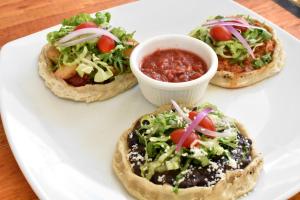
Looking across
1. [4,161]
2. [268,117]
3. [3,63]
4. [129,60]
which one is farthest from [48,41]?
[268,117]

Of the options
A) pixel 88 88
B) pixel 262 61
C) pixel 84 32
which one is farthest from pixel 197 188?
pixel 84 32

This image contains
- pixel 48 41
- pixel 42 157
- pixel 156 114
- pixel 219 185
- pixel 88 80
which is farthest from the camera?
pixel 48 41

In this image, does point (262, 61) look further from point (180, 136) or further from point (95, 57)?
point (95, 57)

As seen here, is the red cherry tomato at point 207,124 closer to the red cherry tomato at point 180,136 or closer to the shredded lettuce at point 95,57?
the red cherry tomato at point 180,136

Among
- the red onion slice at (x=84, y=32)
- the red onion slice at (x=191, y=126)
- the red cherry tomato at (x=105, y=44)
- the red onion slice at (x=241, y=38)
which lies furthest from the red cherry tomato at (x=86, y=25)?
the red onion slice at (x=191, y=126)

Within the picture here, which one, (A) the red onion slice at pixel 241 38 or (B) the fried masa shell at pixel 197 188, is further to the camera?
(A) the red onion slice at pixel 241 38

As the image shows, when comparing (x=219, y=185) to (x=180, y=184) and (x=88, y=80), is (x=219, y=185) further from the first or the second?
(x=88, y=80)
